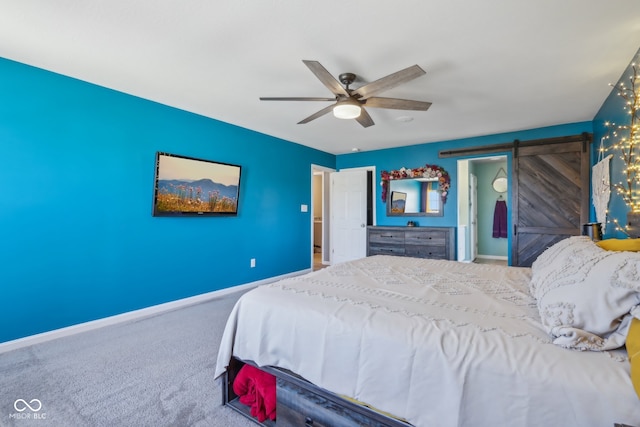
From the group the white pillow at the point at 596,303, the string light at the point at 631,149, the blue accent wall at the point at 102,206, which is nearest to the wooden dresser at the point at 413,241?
the blue accent wall at the point at 102,206

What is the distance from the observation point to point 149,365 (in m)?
2.28

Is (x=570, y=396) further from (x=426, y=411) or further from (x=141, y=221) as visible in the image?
(x=141, y=221)

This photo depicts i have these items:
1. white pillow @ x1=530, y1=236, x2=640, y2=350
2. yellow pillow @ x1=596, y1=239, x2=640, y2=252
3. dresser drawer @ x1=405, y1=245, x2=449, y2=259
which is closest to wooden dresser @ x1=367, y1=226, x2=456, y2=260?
dresser drawer @ x1=405, y1=245, x2=449, y2=259

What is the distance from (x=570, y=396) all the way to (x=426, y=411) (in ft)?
1.50

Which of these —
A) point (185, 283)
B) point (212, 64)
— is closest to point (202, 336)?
point (185, 283)

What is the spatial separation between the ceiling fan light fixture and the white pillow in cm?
195

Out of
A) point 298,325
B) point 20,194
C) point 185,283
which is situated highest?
point 20,194

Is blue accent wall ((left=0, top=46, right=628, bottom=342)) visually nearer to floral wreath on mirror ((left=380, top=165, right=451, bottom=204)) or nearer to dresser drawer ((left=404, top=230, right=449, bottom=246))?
floral wreath on mirror ((left=380, top=165, right=451, bottom=204))

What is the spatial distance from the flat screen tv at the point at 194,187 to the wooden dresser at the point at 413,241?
8.59 feet

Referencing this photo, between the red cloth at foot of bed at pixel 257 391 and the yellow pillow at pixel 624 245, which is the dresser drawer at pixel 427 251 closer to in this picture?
the yellow pillow at pixel 624 245

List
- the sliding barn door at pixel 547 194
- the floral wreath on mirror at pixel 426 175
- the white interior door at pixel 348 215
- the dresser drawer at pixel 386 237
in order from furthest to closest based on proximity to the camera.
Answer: the white interior door at pixel 348 215
the dresser drawer at pixel 386 237
the floral wreath on mirror at pixel 426 175
the sliding barn door at pixel 547 194

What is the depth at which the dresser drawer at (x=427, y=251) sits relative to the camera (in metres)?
4.91

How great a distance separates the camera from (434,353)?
1.14 m

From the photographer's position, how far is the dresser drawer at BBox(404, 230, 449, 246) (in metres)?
4.91
